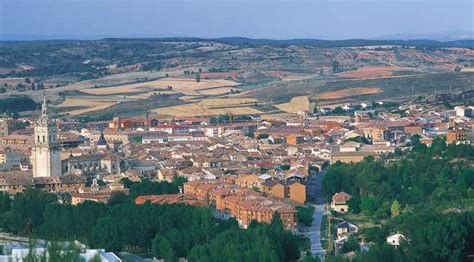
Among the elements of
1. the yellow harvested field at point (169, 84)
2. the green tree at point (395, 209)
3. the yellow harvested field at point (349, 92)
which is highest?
the green tree at point (395, 209)

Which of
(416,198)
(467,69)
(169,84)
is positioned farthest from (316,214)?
(467,69)

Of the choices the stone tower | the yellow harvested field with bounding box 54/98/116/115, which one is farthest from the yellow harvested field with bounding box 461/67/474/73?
the stone tower

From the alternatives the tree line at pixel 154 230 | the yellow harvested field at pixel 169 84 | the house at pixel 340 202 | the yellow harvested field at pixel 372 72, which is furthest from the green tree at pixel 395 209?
the yellow harvested field at pixel 372 72

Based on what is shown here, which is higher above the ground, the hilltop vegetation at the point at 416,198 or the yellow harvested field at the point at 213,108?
the hilltop vegetation at the point at 416,198

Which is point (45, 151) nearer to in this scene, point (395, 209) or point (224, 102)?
point (395, 209)

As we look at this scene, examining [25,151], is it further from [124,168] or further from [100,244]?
[100,244]

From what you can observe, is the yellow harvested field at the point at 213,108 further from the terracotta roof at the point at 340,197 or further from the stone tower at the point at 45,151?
the terracotta roof at the point at 340,197
